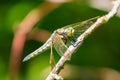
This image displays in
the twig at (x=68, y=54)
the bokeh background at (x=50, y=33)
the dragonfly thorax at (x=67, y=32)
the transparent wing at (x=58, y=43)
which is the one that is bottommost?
the twig at (x=68, y=54)

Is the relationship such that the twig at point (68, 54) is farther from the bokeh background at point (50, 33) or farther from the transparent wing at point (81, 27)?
the bokeh background at point (50, 33)

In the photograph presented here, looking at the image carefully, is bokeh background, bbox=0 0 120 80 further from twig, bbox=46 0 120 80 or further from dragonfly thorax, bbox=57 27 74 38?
twig, bbox=46 0 120 80

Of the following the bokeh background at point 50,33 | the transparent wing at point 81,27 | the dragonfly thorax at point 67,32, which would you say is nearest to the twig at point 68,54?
the transparent wing at point 81,27

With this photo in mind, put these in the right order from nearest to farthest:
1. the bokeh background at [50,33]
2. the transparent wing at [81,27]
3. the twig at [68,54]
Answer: the twig at [68,54], the transparent wing at [81,27], the bokeh background at [50,33]

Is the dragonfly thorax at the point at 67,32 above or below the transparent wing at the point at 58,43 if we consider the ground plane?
above

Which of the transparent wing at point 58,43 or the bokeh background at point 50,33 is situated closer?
the transparent wing at point 58,43

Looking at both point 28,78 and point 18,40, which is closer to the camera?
point 18,40

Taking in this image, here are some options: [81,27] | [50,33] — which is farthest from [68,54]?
[50,33]

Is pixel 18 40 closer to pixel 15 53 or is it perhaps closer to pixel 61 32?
pixel 15 53

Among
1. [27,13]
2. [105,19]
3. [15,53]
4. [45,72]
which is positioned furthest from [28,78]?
[105,19]

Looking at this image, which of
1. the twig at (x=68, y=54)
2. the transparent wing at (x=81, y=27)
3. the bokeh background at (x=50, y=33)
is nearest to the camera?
the twig at (x=68, y=54)
